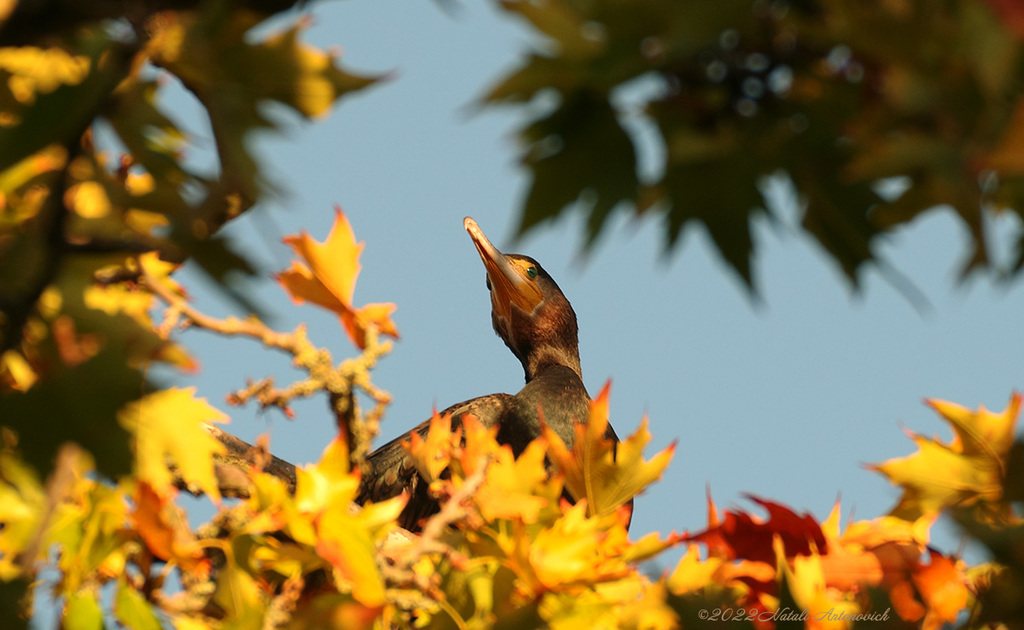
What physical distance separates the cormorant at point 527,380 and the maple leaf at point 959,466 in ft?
8.28

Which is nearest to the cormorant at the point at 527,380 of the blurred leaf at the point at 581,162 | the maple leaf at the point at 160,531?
the maple leaf at the point at 160,531

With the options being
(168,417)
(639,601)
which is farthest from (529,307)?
(168,417)

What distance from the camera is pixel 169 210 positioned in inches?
52.0

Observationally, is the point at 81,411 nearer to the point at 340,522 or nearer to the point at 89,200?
the point at 89,200

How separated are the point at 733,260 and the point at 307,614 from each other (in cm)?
93

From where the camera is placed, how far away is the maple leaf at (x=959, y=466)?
204 cm

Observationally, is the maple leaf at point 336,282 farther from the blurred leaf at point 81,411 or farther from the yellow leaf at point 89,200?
the blurred leaf at point 81,411

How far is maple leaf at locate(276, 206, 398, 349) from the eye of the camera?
1969 millimetres

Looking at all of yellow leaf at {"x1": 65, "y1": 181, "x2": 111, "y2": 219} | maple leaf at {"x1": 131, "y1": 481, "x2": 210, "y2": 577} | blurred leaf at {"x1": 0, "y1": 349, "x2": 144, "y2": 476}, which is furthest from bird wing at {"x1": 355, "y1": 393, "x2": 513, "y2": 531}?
blurred leaf at {"x1": 0, "y1": 349, "x2": 144, "y2": 476}

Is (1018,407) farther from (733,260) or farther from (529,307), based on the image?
(529,307)

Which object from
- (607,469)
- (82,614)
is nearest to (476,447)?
→ (607,469)

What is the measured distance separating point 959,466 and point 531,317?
14.7 feet

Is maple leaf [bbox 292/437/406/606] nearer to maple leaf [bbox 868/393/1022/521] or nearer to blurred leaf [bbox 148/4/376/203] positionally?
blurred leaf [bbox 148/4/376/203]

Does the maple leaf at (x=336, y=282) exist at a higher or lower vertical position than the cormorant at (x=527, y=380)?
higher
